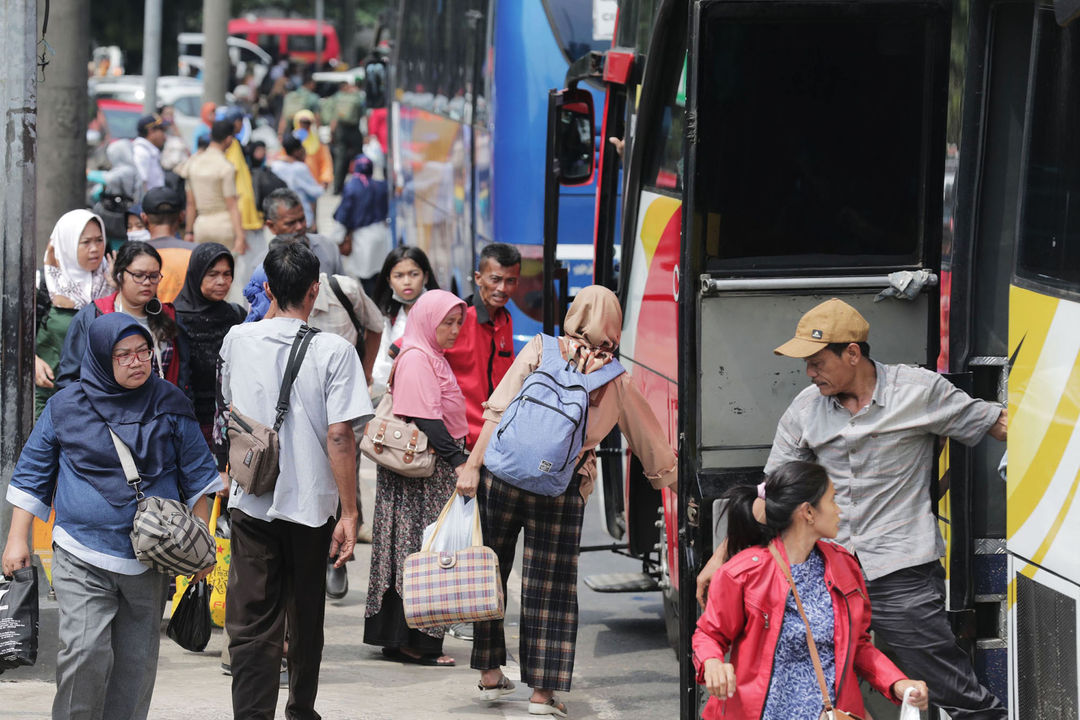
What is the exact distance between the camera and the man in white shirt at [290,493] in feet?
18.2

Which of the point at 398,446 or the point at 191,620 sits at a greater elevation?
the point at 398,446

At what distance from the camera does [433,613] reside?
602 centimetres

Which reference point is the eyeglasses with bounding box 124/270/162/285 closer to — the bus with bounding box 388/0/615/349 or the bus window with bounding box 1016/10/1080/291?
the bus with bounding box 388/0/615/349

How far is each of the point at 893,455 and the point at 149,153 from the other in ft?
46.8

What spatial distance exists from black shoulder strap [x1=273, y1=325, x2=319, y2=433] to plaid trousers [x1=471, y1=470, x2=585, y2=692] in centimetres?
105

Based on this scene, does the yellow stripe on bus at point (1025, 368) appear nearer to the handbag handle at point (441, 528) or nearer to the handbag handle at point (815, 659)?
the handbag handle at point (815, 659)

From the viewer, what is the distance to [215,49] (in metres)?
24.5

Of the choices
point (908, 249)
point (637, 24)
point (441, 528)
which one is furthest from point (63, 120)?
point (908, 249)

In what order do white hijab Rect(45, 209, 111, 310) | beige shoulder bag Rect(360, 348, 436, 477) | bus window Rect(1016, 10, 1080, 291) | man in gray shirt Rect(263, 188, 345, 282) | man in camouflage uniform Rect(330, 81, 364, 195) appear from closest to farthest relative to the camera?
bus window Rect(1016, 10, 1080, 291), beige shoulder bag Rect(360, 348, 436, 477), white hijab Rect(45, 209, 111, 310), man in gray shirt Rect(263, 188, 345, 282), man in camouflage uniform Rect(330, 81, 364, 195)

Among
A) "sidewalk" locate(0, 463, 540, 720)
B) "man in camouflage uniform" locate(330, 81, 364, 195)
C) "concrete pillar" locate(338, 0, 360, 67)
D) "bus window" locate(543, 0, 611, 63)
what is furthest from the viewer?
"concrete pillar" locate(338, 0, 360, 67)

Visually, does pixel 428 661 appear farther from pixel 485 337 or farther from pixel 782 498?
pixel 782 498

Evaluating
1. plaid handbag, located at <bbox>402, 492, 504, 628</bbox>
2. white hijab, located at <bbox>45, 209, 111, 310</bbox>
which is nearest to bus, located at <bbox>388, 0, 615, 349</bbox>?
white hijab, located at <bbox>45, 209, 111, 310</bbox>

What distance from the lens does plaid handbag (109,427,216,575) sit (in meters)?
4.96

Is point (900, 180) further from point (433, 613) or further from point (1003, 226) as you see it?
point (433, 613)
